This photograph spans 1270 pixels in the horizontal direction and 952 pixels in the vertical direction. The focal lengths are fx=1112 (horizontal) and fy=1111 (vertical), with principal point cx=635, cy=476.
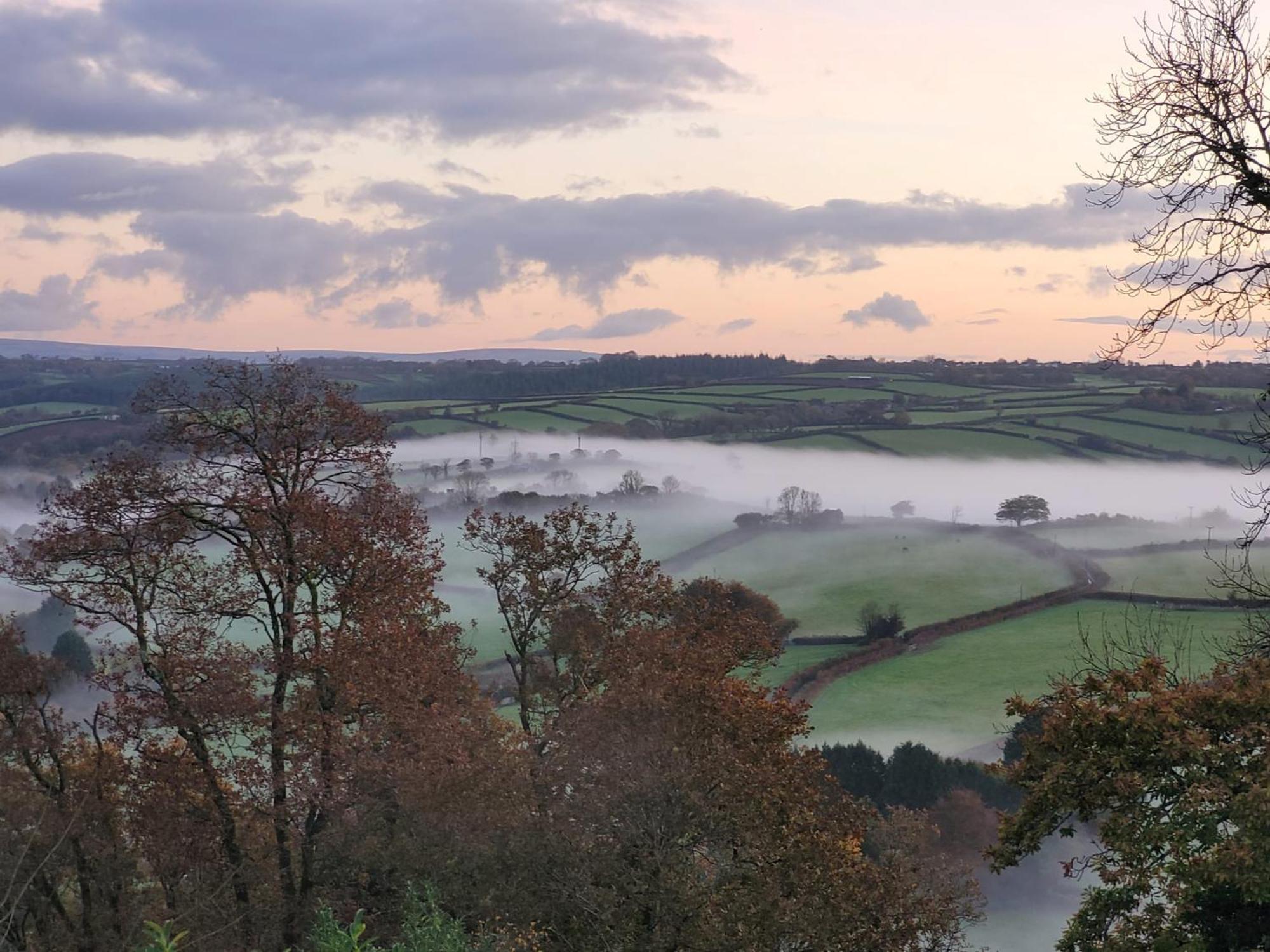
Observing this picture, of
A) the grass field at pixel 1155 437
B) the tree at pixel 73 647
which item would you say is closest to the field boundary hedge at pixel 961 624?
the grass field at pixel 1155 437

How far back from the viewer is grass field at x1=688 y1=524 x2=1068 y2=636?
77500 mm

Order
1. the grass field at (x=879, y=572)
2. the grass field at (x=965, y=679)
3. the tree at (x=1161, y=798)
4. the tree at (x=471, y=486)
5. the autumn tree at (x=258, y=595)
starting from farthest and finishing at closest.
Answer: the tree at (x=471, y=486) → the grass field at (x=879, y=572) → the grass field at (x=965, y=679) → the autumn tree at (x=258, y=595) → the tree at (x=1161, y=798)

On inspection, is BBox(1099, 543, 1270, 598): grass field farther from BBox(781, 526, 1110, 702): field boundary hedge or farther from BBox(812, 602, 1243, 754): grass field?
BBox(812, 602, 1243, 754): grass field

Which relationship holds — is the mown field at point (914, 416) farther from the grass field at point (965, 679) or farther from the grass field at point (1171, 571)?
the grass field at point (965, 679)

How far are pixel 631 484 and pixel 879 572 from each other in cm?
4032

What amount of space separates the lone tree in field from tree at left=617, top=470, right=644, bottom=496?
3786 cm

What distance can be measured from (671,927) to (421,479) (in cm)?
11125

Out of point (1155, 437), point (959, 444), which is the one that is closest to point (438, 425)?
point (959, 444)

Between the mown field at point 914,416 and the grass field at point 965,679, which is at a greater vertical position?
the mown field at point 914,416

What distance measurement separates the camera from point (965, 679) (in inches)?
2505

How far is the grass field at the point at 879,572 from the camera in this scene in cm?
7750

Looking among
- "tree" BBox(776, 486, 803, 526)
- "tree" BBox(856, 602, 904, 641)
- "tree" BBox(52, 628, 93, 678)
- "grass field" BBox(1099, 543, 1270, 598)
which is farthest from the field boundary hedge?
"tree" BBox(52, 628, 93, 678)

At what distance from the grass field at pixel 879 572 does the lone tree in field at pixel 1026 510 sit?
376 inches

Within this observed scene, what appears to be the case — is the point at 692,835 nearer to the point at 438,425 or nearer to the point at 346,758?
the point at 346,758
